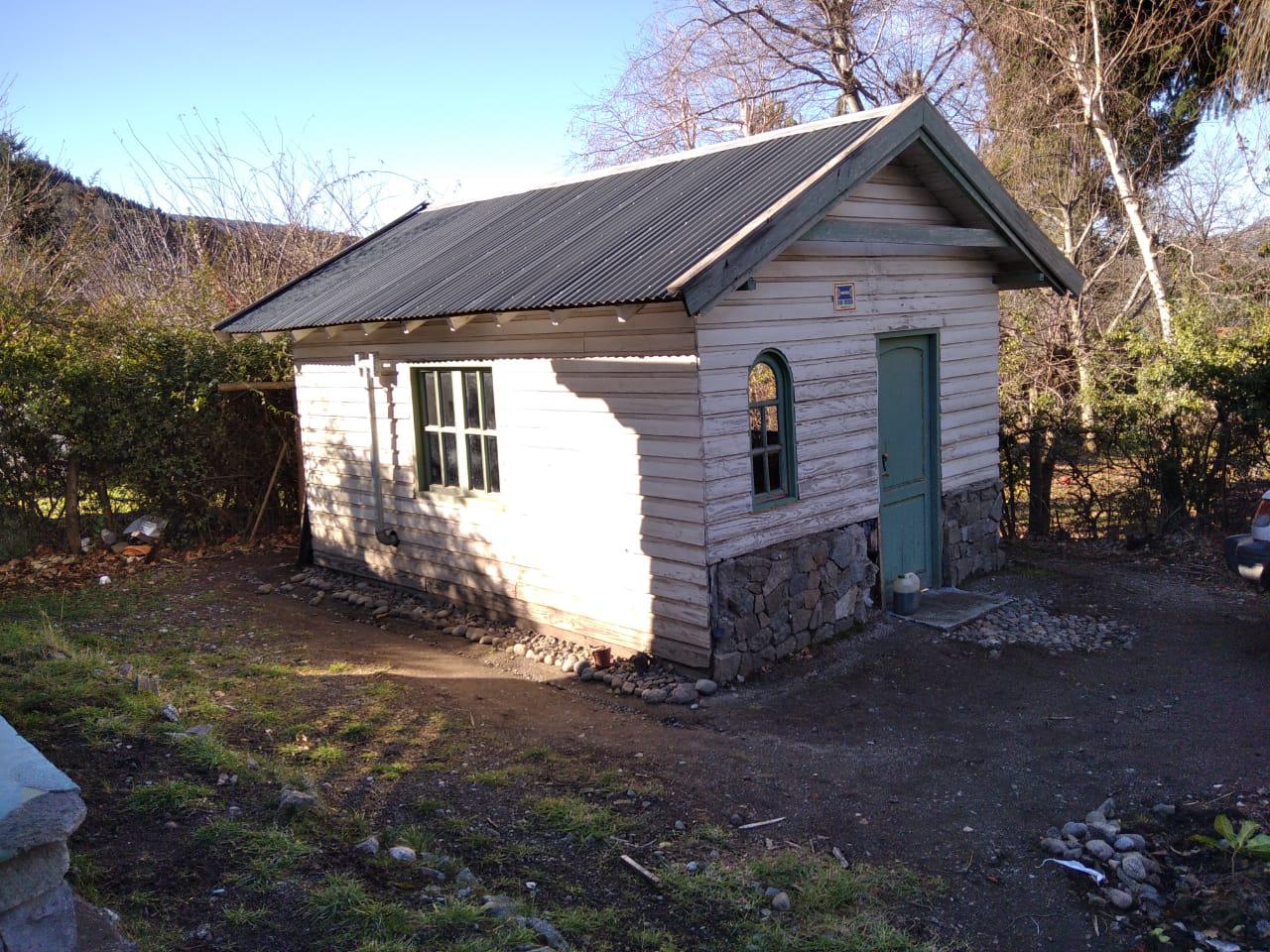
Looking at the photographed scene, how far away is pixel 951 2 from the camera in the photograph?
57.4ft

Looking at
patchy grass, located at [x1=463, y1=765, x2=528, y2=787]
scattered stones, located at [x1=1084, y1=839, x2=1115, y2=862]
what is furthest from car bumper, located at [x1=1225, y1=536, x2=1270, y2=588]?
patchy grass, located at [x1=463, y1=765, x2=528, y2=787]

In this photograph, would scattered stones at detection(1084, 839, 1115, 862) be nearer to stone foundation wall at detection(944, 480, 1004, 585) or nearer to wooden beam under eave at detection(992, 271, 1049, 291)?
stone foundation wall at detection(944, 480, 1004, 585)

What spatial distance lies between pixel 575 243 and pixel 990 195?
12.4ft

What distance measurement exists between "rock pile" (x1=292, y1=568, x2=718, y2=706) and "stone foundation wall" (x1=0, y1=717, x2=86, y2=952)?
15.1 feet

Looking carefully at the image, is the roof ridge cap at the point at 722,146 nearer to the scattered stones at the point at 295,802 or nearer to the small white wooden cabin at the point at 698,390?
the small white wooden cabin at the point at 698,390

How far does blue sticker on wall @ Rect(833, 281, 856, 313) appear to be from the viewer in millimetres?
8039

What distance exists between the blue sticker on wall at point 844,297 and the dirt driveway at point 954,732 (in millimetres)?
2784

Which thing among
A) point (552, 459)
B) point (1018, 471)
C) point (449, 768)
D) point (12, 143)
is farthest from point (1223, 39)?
point (12, 143)

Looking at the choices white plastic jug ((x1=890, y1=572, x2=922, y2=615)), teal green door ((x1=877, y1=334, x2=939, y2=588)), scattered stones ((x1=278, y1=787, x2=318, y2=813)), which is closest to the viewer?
scattered stones ((x1=278, y1=787, x2=318, y2=813))

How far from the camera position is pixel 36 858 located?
2.92 meters

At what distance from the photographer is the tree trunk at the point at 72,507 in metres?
11.7

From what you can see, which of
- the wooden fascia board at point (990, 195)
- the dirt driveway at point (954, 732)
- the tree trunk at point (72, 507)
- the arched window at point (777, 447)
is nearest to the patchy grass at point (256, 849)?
the dirt driveway at point (954, 732)

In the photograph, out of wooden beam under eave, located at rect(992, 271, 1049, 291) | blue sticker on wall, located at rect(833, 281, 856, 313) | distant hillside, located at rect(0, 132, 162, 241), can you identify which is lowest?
blue sticker on wall, located at rect(833, 281, 856, 313)

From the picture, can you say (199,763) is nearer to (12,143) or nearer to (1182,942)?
(1182,942)
